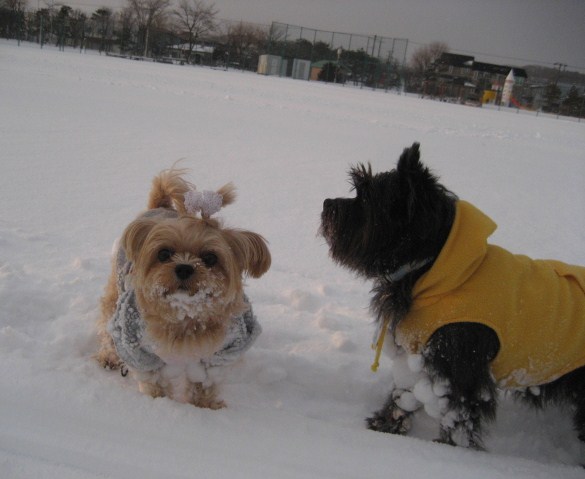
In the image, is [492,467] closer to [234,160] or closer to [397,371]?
[397,371]

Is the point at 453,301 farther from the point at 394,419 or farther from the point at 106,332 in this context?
the point at 106,332

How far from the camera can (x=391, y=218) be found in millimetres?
2363

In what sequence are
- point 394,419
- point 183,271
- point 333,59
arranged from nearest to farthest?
point 183,271 < point 394,419 < point 333,59

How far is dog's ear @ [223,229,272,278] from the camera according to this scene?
2.31 meters

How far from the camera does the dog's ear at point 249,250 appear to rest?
2.31 metres

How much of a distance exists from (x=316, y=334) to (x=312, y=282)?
784 mm

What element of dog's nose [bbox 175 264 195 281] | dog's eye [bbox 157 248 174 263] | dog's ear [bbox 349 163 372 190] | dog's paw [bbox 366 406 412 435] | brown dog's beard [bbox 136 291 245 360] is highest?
dog's ear [bbox 349 163 372 190]

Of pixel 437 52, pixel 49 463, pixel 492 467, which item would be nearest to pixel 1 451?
pixel 49 463

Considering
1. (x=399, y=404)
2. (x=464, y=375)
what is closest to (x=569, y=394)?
(x=464, y=375)

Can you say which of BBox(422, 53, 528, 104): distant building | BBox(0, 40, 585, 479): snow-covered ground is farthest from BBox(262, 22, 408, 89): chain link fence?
BBox(0, 40, 585, 479): snow-covered ground

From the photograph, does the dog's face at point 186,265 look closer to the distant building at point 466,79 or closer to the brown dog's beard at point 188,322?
the brown dog's beard at point 188,322

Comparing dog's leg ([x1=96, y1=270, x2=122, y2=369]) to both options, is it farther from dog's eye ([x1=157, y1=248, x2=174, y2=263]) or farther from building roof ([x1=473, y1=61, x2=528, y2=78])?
building roof ([x1=473, y1=61, x2=528, y2=78])

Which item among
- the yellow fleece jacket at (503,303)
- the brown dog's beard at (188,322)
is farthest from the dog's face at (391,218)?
the brown dog's beard at (188,322)

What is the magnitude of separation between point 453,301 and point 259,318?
1562 millimetres
